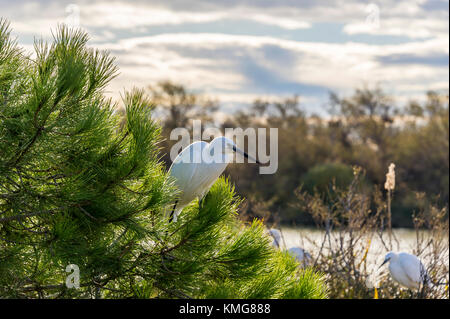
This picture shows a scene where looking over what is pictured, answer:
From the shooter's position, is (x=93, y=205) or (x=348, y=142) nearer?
(x=93, y=205)

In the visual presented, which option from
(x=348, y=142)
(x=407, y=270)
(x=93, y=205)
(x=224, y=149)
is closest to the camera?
(x=93, y=205)

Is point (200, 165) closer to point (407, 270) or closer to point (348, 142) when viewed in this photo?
point (407, 270)

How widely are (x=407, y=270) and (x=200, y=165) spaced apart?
339cm

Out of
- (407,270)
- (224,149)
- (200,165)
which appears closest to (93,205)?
(200,165)

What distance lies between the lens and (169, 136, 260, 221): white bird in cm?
290

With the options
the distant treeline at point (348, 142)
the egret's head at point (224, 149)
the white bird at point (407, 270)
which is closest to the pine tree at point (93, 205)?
the egret's head at point (224, 149)

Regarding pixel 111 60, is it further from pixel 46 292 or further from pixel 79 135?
pixel 46 292

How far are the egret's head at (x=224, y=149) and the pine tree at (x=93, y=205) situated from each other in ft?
0.72

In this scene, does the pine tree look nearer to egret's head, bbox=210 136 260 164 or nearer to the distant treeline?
egret's head, bbox=210 136 260 164

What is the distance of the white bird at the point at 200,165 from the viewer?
9.53 feet

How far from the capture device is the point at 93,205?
2.60 meters

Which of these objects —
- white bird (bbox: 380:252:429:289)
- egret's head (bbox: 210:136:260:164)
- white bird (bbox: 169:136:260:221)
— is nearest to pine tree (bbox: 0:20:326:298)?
white bird (bbox: 169:136:260:221)
